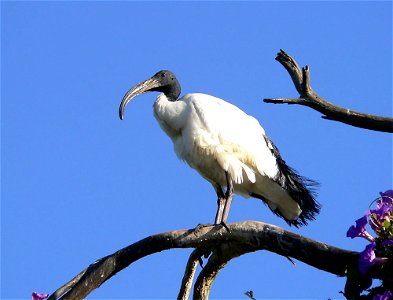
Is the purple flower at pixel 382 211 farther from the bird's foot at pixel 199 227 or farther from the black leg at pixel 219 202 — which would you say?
the black leg at pixel 219 202

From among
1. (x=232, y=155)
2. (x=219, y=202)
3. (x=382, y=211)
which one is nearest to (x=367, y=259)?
(x=382, y=211)

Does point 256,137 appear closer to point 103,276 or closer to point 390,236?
point 103,276

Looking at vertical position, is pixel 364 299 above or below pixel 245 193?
below

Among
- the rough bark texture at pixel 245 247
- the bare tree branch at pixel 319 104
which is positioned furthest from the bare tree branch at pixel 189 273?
the bare tree branch at pixel 319 104

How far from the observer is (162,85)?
909 cm

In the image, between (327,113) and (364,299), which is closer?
(364,299)

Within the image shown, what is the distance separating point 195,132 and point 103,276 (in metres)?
2.33

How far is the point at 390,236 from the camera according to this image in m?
4.63

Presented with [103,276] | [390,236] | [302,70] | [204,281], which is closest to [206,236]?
[204,281]

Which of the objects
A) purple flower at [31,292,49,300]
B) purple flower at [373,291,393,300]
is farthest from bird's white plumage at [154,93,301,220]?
purple flower at [373,291,393,300]

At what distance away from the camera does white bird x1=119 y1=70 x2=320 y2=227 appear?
26.6 feet

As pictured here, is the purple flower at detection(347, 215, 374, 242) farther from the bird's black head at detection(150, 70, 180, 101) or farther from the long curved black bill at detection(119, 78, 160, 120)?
the bird's black head at detection(150, 70, 180, 101)

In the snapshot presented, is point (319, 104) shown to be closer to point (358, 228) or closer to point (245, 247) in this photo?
point (358, 228)

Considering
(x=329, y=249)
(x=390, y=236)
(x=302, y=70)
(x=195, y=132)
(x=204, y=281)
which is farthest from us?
(x=195, y=132)
